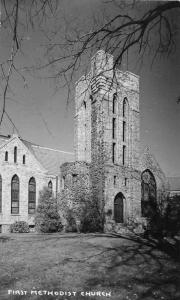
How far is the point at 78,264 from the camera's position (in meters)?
7.83

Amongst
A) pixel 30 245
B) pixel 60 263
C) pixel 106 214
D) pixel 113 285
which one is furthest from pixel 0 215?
pixel 113 285

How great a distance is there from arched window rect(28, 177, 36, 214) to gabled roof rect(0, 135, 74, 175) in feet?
8.80

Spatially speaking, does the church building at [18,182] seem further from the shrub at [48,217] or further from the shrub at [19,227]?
the shrub at [48,217]

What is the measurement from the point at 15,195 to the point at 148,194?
9.95 m

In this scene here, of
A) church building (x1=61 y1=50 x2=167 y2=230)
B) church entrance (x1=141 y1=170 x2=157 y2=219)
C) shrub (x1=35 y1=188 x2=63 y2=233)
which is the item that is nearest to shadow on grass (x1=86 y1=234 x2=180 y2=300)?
church building (x1=61 y1=50 x2=167 y2=230)

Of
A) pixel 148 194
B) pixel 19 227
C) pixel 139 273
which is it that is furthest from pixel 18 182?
pixel 139 273

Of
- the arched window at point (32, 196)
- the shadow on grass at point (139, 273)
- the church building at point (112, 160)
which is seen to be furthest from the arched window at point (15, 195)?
the shadow on grass at point (139, 273)

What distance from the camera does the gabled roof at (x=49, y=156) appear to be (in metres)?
24.6

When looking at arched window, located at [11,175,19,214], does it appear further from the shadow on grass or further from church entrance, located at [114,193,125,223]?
the shadow on grass

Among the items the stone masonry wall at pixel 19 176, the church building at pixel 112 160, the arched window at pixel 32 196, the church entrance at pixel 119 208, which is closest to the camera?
the church building at pixel 112 160

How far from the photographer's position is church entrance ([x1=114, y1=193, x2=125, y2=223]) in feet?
56.8

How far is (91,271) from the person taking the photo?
7.12 metres

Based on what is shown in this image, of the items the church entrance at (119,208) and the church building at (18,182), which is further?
the church building at (18,182)

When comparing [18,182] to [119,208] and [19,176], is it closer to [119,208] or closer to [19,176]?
[19,176]
